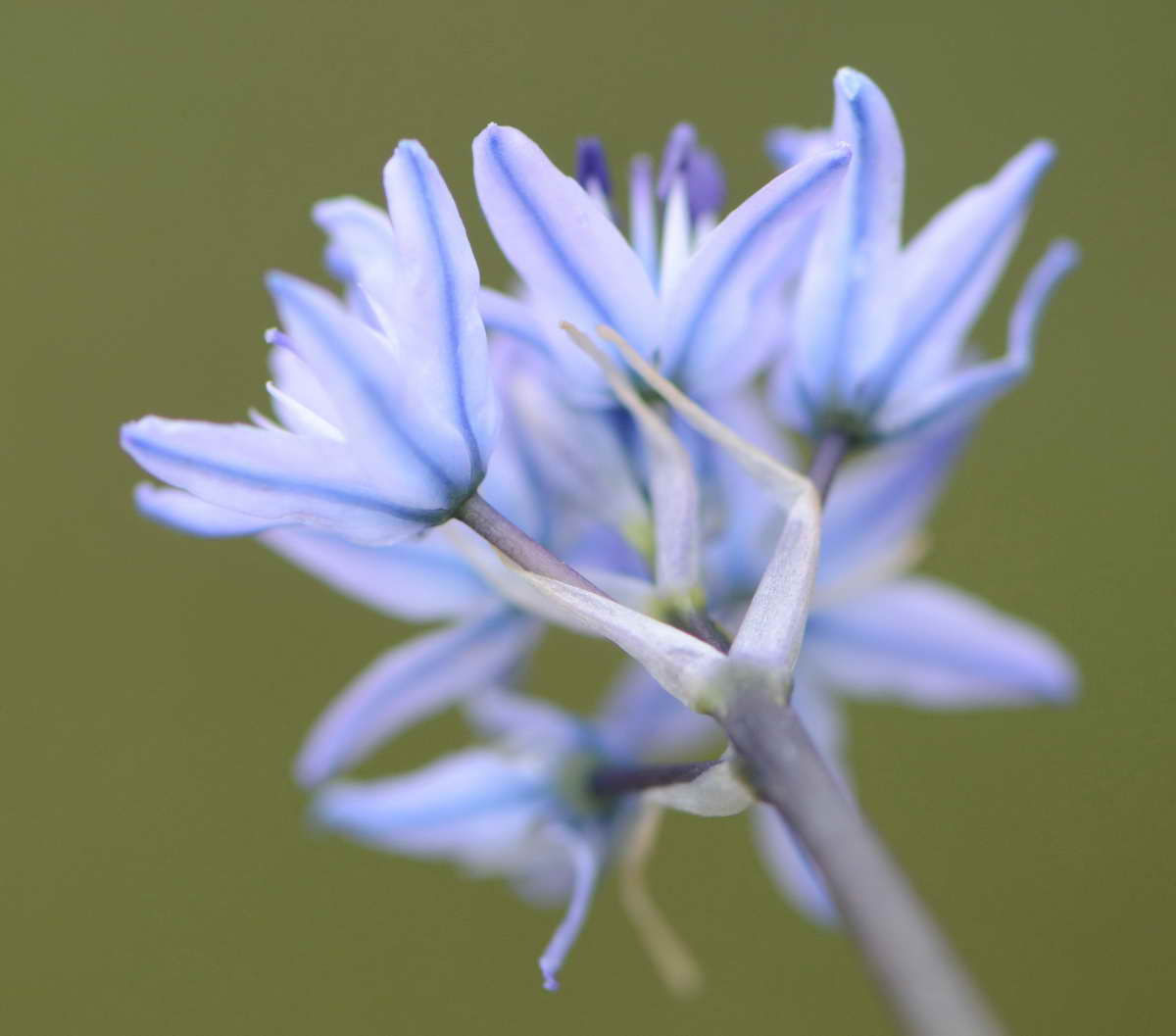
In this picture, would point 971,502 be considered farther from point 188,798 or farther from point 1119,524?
point 188,798

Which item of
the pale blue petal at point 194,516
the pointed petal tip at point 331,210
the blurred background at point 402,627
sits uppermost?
the pointed petal tip at point 331,210

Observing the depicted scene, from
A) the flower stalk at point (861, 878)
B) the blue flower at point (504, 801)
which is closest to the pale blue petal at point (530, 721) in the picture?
the blue flower at point (504, 801)

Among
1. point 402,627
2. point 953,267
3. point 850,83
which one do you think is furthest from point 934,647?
point 402,627

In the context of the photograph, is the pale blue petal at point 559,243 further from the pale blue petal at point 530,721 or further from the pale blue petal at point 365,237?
the pale blue petal at point 530,721

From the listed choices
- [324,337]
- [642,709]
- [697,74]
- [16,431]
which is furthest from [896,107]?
[324,337]

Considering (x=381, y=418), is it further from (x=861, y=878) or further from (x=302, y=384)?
(x=861, y=878)

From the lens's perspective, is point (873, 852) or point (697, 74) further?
point (697, 74)
